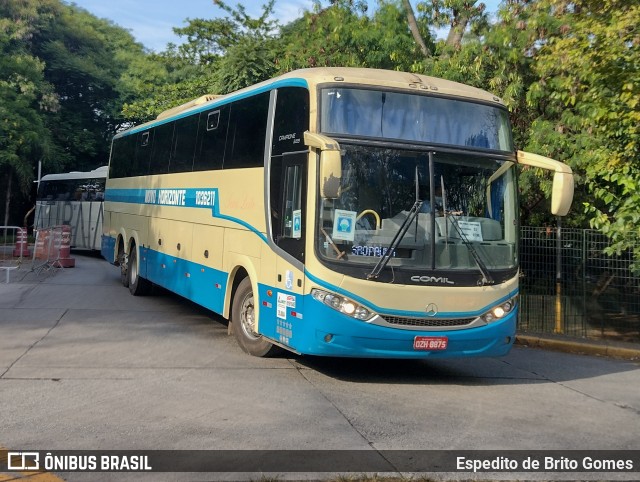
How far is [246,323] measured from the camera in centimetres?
977

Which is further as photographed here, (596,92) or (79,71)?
(79,71)

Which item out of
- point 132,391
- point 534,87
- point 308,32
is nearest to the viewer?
point 132,391

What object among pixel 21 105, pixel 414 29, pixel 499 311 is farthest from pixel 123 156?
pixel 21 105

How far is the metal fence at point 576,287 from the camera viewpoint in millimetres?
12453

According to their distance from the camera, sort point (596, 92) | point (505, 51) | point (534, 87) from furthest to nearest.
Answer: point (505, 51), point (534, 87), point (596, 92)

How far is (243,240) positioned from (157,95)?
18.9 m

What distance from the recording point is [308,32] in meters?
18.7

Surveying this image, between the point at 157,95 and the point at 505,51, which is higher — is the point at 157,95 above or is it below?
above

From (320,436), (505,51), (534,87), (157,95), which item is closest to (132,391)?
(320,436)

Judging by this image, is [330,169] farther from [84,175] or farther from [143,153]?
[84,175]

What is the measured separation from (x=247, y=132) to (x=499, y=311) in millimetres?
4228

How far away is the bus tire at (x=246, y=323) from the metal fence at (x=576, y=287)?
5839mm

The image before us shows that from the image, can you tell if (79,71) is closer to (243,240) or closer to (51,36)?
(51,36)

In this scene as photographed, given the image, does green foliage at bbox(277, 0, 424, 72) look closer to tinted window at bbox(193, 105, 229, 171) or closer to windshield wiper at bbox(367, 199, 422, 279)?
tinted window at bbox(193, 105, 229, 171)
